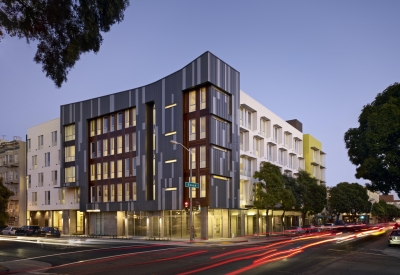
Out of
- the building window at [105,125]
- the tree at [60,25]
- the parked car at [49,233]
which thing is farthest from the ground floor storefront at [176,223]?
the tree at [60,25]

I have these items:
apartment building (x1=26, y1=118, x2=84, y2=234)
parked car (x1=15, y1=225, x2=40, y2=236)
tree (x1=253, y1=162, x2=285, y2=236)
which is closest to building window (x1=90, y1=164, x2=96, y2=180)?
apartment building (x1=26, y1=118, x2=84, y2=234)

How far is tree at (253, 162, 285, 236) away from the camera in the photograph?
180 feet

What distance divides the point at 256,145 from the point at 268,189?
415 inches

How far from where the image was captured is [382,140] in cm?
3641

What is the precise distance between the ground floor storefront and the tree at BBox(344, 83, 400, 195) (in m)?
18.0

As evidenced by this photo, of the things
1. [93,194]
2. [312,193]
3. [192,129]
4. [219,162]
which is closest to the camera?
[219,162]

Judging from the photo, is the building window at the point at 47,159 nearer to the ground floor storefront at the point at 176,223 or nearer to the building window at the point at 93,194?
the building window at the point at 93,194

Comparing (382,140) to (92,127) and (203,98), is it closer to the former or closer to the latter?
(203,98)

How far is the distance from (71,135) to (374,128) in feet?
152

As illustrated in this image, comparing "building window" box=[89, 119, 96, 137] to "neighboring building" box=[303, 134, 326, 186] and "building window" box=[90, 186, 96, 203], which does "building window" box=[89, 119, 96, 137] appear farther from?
"neighboring building" box=[303, 134, 326, 186]

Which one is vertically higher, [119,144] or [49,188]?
[119,144]

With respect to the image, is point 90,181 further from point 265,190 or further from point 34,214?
point 265,190

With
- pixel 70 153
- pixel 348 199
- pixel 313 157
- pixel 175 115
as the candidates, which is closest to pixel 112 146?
pixel 70 153

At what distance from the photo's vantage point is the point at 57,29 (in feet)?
56.9
